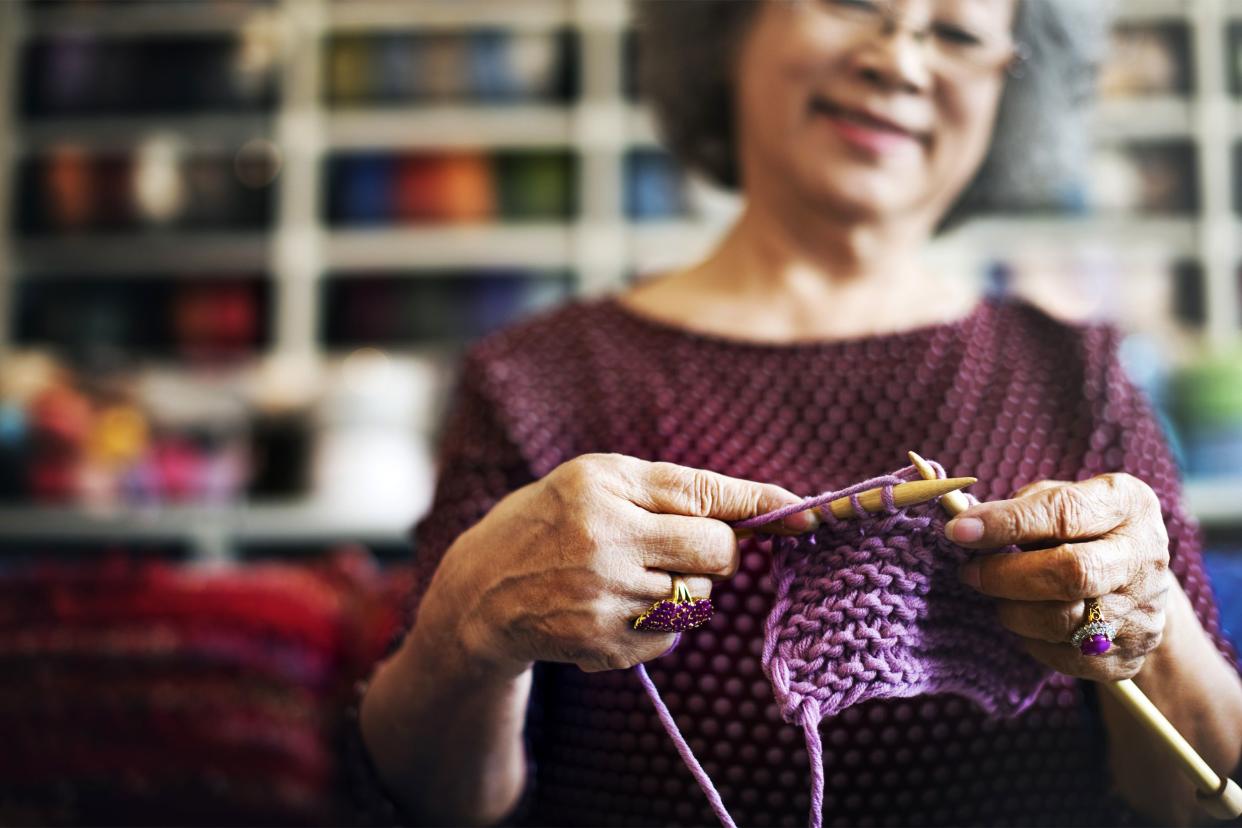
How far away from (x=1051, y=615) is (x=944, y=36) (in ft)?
0.86

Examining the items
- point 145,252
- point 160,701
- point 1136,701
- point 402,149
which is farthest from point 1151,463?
point 145,252

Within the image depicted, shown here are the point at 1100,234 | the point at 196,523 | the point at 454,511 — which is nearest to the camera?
the point at 454,511

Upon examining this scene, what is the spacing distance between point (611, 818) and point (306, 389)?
A: 1.42 meters

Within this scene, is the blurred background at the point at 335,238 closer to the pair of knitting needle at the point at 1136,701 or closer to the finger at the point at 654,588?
the pair of knitting needle at the point at 1136,701

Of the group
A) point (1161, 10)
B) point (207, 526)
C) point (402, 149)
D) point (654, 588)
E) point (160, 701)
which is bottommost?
point (207, 526)

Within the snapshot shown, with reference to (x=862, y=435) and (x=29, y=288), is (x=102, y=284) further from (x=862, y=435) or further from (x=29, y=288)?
(x=862, y=435)

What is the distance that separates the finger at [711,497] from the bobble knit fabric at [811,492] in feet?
0.15

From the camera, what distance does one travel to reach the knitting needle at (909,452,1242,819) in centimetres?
40

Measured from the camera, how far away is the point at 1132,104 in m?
2.02

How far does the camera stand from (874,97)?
520 mm

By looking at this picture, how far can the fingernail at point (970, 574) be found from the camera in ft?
1.31

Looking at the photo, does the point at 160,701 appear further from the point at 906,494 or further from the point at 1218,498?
the point at 1218,498

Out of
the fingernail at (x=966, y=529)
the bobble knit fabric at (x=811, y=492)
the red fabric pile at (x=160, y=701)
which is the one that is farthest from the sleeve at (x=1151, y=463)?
the red fabric pile at (x=160, y=701)

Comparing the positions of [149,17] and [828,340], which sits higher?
[149,17]
